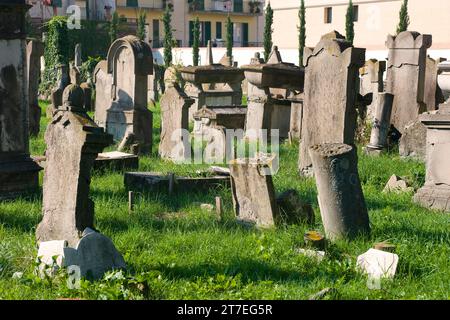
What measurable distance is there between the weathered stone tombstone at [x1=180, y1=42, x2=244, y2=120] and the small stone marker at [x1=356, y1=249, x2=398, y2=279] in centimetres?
1122

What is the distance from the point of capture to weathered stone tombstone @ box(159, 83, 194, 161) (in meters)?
12.6

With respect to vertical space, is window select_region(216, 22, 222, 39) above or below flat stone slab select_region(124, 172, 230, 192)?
above

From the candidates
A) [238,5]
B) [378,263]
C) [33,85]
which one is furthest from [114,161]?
[238,5]

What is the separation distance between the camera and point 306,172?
11.0m

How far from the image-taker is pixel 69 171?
23.0ft

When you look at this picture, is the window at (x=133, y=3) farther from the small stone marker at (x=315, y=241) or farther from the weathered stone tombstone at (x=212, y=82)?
the small stone marker at (x=315, y=241)

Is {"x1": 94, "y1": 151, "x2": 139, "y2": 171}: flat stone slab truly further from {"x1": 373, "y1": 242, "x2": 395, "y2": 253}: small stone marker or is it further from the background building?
the background building

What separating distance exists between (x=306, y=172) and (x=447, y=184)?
2305mm

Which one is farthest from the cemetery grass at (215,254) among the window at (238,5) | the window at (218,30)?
the window at (238,5)

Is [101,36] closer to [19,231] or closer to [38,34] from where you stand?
[38,34]

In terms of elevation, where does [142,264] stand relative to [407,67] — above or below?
below

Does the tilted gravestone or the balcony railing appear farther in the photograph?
the balcony railing

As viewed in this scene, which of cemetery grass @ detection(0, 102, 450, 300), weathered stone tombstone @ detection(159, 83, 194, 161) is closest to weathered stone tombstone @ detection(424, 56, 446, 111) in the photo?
weathered stone tombstone @ detection(159, 83, 194, 161)
